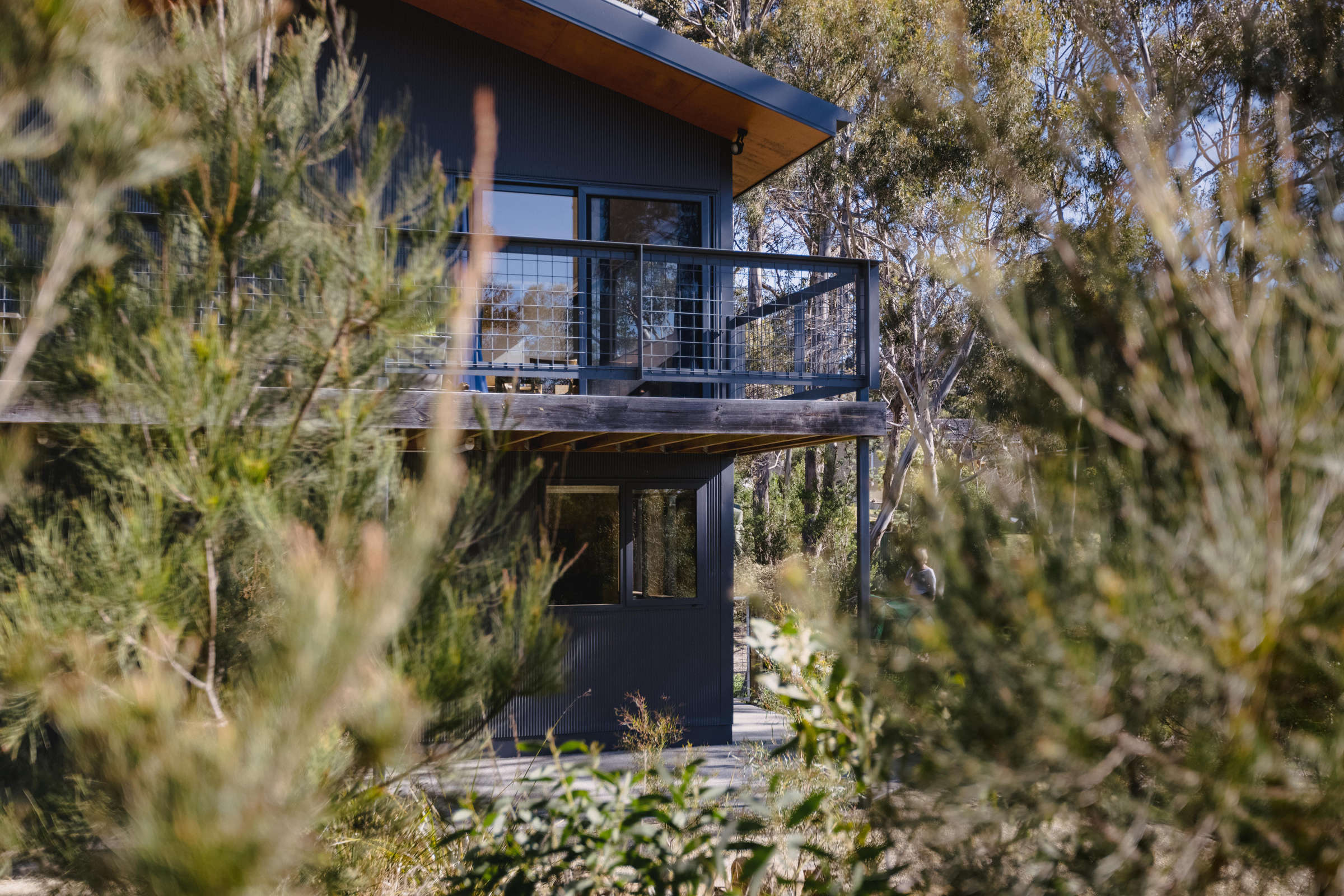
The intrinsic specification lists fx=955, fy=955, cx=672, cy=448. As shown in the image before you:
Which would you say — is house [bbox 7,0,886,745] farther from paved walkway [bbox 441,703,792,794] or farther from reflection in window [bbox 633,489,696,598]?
paved walkway [bbox 441,703,792,794]

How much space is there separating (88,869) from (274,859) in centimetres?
133

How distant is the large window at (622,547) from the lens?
8.49m

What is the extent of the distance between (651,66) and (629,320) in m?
2.40

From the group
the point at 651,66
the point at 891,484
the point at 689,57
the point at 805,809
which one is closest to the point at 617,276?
the point at 651,66

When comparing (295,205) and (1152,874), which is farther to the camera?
(295,205)

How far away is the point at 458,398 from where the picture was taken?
220 inches

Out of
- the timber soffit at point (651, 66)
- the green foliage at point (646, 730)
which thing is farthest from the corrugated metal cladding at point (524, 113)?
the green foliage at point (646, 730)

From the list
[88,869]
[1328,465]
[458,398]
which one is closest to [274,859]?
[88,869]

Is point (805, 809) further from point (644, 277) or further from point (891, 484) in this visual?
point (891, 484)

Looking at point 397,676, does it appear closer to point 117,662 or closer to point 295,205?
point 117,662

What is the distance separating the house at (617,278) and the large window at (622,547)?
2 cm

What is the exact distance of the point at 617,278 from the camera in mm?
8656

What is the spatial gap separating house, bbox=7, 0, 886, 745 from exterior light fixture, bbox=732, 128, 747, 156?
2 centimetres

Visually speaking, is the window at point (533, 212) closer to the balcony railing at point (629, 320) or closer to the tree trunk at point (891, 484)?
the balcony railing at point (629, 320)
